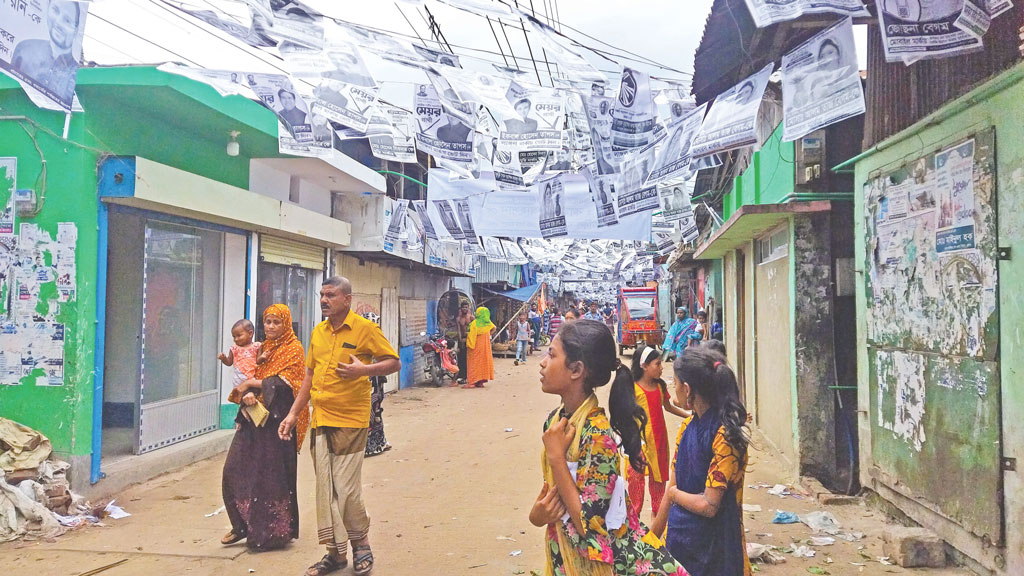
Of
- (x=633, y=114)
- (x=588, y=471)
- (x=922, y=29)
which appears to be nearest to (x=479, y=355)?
(x=633, y=114)

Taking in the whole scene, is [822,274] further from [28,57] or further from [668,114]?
[28,57]

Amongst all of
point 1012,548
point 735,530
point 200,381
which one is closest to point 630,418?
point 735,530

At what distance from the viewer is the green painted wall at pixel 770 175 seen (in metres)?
6.88

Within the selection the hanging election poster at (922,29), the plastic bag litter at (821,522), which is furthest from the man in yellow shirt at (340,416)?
the plastic bag litter at (821,522)

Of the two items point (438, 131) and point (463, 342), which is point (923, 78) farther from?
point (463, 342)

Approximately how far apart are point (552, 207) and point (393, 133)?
334 centimetres

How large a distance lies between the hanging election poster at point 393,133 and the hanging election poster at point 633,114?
6.38 ft

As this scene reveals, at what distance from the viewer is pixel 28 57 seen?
351cm

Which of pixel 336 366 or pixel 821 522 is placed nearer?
pixel 336 366

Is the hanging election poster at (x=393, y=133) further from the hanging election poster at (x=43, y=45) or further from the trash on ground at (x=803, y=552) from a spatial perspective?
the trash on ground at (x=803, y=552)

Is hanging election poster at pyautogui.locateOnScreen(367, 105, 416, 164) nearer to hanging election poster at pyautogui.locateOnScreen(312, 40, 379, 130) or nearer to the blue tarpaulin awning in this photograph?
hanging election poster at pyautogui.locateOnScreen(312, 40, 379, 130)

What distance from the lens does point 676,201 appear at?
11.0 metres

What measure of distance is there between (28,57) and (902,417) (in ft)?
20.1

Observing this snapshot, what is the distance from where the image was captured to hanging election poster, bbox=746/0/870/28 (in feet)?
10.9
